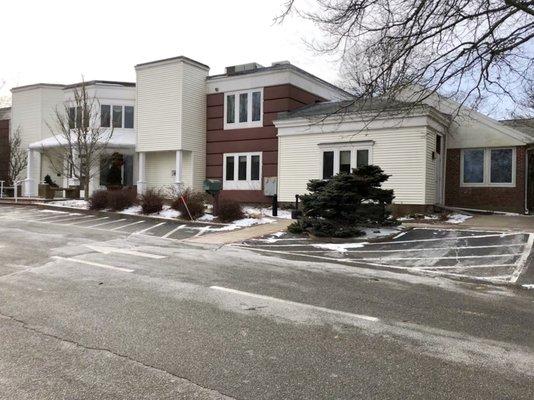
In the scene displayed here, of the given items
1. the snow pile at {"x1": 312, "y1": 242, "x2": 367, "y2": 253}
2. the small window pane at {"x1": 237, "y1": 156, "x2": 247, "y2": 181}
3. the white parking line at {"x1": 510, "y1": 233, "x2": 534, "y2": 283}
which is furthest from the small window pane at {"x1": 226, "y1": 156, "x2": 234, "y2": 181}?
the white parking line at {"x1": 510, "y1": 233, "x2": 534, "y2": 283}

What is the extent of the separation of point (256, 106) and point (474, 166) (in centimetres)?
1055

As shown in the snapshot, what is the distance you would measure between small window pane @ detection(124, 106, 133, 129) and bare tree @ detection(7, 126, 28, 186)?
9222mm

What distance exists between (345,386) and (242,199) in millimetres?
21184

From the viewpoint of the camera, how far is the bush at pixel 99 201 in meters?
21.5

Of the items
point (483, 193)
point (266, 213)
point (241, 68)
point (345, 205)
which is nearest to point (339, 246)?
point (345, 205)

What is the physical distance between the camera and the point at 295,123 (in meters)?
22.6

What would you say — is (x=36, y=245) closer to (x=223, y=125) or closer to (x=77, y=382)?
(x=77, y=382)

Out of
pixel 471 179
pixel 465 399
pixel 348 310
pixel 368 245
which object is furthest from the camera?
pixel 471 179

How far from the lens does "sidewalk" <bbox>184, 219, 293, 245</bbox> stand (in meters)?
14.3

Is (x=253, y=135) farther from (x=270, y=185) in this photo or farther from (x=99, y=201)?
(x=99, y=201)

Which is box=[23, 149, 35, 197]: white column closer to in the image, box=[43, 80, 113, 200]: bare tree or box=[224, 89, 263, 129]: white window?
box=[43, 80, 113, 200]: bare tree

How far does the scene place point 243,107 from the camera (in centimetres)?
2569

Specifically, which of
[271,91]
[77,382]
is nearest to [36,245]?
[77,382]

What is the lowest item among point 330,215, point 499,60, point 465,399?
point 465,399
